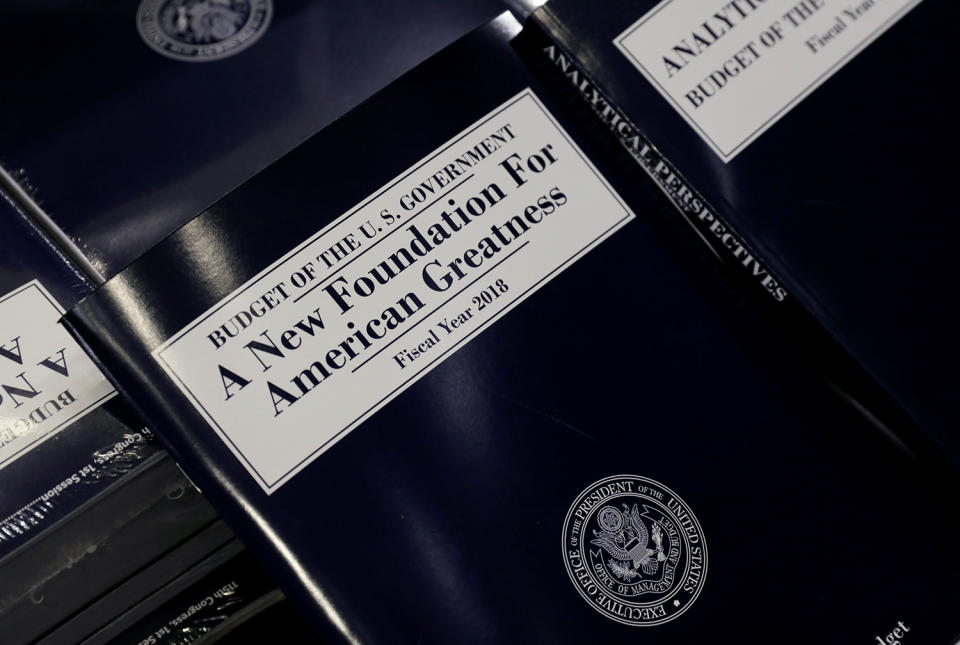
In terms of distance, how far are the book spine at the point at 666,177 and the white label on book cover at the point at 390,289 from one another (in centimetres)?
3

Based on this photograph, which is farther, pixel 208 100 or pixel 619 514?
pixel 208 100

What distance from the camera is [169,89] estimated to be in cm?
63

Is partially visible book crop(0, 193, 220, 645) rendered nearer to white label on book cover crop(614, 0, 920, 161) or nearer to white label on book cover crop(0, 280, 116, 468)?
white label on book cover crop(0, 280, 116, 468)

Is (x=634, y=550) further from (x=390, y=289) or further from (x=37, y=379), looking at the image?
(x=37, y=379)

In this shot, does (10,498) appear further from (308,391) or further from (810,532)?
(810,532)

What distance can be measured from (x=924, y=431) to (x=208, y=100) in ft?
1.69

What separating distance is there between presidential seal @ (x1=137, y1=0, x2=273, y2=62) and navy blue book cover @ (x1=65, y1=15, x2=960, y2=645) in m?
0.17

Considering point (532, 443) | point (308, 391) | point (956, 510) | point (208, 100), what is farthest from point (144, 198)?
point (956, 510)

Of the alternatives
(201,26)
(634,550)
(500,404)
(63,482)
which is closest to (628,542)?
(634,550)

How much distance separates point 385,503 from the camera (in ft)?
1.62

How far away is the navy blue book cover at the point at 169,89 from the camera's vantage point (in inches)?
23.7

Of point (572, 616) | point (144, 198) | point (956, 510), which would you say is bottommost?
point (956, 510)

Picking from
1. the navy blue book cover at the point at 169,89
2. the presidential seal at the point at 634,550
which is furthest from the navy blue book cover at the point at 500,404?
the navy blue book cover at the point at 169,89

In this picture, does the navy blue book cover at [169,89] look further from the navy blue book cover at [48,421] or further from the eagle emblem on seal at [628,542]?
the eagle emblem on seal at [628,542]
